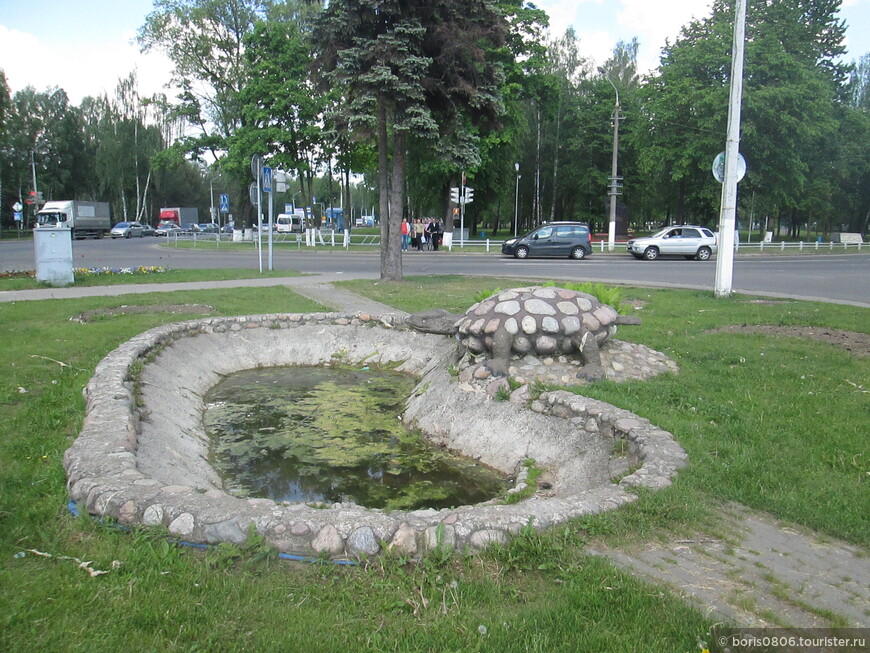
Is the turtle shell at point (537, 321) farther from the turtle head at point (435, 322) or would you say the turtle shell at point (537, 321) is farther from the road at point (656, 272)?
the road at point (656, 272)

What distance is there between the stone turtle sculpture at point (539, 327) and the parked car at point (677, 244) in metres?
25.8

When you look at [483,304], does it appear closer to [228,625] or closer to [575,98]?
[228,625]

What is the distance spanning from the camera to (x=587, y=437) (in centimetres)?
623

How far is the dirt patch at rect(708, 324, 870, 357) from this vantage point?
9.26 meters

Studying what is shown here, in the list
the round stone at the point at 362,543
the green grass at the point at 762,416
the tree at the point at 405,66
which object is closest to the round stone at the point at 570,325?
the green grass at the point at 762,416

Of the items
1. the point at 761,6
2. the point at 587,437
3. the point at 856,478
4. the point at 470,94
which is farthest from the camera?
the point at 761,6

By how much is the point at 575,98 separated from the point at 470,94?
129 ft

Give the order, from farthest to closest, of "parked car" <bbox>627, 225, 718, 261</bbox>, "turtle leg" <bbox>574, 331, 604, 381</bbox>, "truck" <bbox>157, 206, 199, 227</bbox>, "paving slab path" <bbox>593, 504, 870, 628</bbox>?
"truck" <bbox>157, 206, 199, 227</bbox> → "parked car" <bbox>627, 225, 718, 261</bbox> → "turtle leg" <bbox>574, 331, 604, 381</bbox> → "paving slab path" <bbox>593, 504, 870, 628</bbox>

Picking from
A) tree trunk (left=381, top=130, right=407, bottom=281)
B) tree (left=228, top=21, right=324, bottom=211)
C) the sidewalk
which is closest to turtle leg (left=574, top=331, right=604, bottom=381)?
the sidewalk

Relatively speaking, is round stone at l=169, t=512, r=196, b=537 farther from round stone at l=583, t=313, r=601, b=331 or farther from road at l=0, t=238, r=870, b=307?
road at l=0, t=238, r=870, b=307

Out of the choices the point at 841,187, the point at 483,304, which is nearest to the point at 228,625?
the point at 483,304

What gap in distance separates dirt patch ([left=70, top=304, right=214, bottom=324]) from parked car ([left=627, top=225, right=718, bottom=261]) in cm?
2473

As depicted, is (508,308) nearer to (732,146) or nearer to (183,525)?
(183,525)

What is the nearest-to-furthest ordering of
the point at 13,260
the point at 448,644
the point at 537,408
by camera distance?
the point at 448,644 < the point at 537,408 < the point at 13,260
